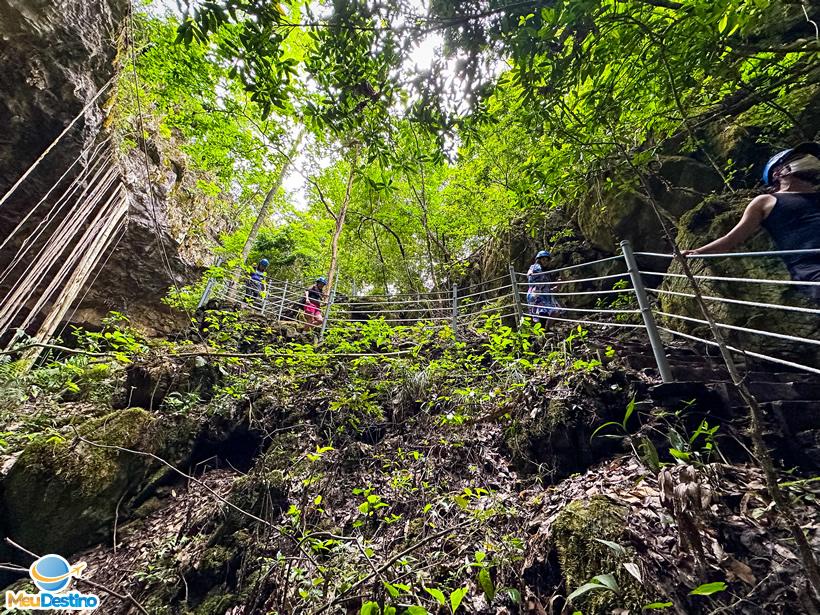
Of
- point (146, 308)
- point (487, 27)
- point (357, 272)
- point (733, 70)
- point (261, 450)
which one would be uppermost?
point (357, 272)

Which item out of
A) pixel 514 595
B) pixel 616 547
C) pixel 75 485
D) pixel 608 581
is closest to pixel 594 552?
pixel 616 547

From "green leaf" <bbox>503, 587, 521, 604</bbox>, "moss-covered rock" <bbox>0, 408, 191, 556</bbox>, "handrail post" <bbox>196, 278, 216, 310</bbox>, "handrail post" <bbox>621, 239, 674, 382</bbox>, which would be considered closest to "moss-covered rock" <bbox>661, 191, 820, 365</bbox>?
"handrail post" <bbox>621, 239, 674, 382</bbox>

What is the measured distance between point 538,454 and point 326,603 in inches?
75.9

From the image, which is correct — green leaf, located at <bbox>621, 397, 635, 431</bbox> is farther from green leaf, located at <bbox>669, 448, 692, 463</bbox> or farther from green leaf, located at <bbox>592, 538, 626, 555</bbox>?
green leaf, located at <bbox>592, 538, 626, 555</bbox>

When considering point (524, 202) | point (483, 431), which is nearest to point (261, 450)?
point (483, 431)

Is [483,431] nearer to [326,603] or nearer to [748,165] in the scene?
[326,603]

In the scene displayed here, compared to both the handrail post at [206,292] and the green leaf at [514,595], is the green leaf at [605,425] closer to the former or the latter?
the green leaf at [514,595]

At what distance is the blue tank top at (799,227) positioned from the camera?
2004mm

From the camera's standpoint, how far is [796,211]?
207 centimetres

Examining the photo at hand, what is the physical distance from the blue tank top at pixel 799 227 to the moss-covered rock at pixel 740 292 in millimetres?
474

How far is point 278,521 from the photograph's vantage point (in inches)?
117

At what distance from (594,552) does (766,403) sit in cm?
171

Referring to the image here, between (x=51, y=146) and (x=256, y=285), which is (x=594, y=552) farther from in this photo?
(x=256, y=285)

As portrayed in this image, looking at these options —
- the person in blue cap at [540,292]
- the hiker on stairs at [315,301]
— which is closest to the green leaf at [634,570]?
the person in blue cap at [540,292]
